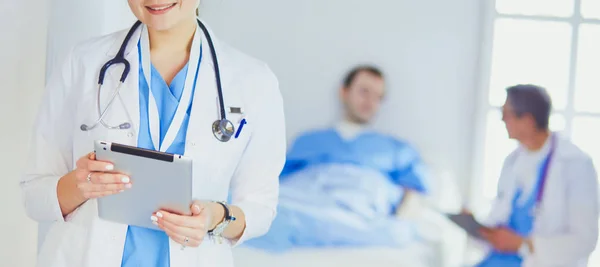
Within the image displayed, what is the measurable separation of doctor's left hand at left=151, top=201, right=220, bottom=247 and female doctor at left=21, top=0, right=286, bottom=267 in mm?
31

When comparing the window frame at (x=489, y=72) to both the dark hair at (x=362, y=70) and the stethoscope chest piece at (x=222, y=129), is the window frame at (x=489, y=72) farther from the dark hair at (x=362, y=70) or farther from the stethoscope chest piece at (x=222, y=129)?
the stethoscope chest piece at (x=222, y=129)

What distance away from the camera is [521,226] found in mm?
1865

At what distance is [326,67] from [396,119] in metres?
0.22

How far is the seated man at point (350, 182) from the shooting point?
1.91 m

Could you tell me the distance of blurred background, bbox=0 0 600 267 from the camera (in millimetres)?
1870

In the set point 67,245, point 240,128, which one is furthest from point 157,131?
point 67,245

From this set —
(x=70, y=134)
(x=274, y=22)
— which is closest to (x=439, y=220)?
(x=274, y=22)

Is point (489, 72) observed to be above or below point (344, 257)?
above

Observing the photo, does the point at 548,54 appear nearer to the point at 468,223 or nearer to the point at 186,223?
the point at 468,223

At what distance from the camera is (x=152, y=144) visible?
1.35 m

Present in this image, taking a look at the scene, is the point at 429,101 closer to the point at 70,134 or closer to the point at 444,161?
the point at 444,161

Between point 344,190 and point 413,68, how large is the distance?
36cm

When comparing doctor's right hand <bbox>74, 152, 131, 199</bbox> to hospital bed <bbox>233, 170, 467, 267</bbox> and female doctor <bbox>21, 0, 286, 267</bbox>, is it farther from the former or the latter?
hospital bed <bbox>233, 170, 467, 267</bbox>

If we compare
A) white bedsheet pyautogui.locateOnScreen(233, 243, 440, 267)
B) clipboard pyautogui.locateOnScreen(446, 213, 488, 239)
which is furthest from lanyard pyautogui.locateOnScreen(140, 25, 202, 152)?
clipboard pyautogui.locateOnScreen(446, 213, 488, 239)
